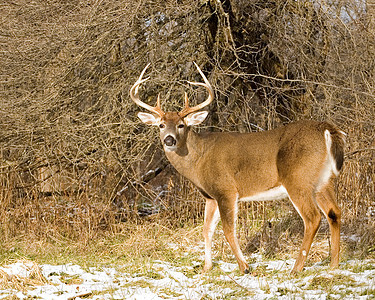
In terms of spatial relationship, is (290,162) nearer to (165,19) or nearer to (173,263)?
(173,263)

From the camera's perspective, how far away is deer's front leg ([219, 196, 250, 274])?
591 cm

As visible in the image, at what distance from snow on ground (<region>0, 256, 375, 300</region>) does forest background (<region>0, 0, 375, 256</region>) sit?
142 centimetres

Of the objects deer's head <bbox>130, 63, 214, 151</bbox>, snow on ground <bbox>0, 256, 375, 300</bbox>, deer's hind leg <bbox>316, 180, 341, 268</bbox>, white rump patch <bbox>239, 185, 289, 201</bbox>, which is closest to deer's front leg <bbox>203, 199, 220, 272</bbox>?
snow on ground <bbox>0, 256, 375, 300</bbox>

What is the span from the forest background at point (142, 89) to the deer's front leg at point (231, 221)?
1.13 meters

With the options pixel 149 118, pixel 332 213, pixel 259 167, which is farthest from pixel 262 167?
pixel 149 118

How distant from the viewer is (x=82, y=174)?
29.0ft

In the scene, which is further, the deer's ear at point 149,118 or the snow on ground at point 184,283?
the deer's ear at point 149,118

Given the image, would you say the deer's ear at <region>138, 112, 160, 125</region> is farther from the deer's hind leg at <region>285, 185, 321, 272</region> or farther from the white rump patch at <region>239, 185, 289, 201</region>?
the deer's hind leg at <region>285, 185, 321, 272</region>

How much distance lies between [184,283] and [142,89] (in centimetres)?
331

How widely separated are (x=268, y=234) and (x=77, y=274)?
237 cm

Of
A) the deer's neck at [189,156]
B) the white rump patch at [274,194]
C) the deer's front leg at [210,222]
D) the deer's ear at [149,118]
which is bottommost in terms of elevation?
the deer's front leg at [210,222]

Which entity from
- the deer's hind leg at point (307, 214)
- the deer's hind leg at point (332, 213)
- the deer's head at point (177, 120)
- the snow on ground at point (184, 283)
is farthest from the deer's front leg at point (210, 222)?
the deer's hind leg at point (332, 213)

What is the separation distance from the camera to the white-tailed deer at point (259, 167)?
5.67m

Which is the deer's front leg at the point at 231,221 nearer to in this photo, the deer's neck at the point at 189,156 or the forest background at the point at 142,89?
the deer's neck at the point at 189,156
